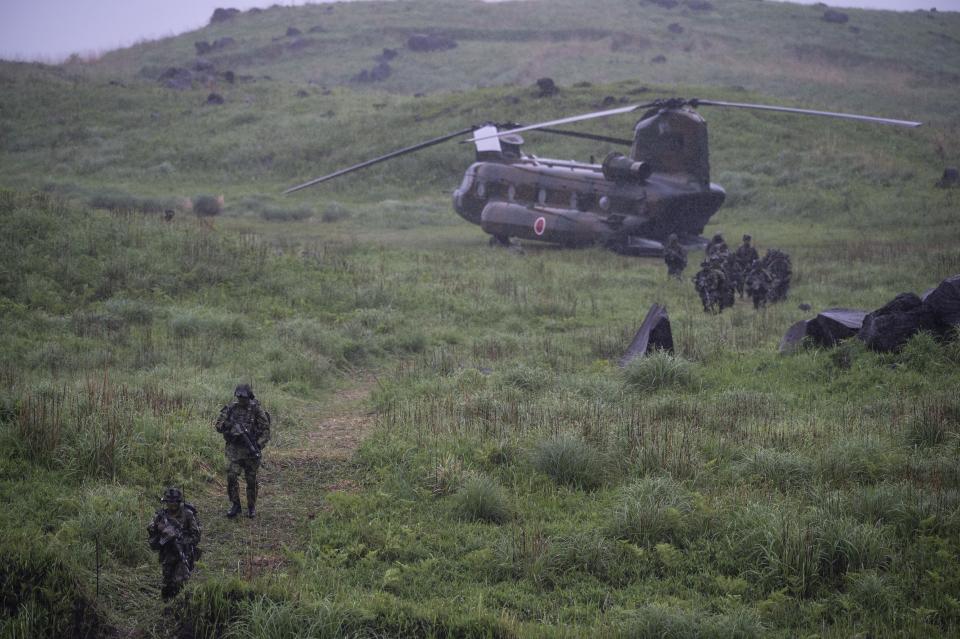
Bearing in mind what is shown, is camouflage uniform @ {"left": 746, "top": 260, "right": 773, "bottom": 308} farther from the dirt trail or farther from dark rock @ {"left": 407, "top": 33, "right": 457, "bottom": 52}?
dark rock @ {"left": 407, "top": 33, "right": 457, "bottom": 52}

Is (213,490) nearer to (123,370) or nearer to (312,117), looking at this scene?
(123,370)

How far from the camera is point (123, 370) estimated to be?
1134 centimetres

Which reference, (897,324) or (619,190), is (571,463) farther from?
(619,190)

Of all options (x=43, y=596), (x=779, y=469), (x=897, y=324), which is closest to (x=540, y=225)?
(x=897, y=324)

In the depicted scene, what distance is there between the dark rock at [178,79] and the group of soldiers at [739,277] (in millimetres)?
42409

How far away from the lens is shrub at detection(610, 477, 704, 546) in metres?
6.63

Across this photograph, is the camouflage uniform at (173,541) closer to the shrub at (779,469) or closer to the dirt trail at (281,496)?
the dirt trail at (281,496)

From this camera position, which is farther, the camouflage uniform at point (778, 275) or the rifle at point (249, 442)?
the camouflage uniform at point (778, 275)

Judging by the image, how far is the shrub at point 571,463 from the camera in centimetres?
782

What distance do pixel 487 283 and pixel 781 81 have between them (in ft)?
144

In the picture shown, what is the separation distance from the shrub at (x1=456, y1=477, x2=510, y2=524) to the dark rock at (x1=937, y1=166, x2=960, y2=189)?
28266 mm

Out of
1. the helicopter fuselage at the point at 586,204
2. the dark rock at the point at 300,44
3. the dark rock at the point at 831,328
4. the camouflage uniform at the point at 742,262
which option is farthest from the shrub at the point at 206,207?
the dark rock at the point at 300,44

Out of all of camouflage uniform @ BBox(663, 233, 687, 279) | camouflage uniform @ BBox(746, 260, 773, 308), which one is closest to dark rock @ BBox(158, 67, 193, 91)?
camouflage uniform @ BBox(663, 233, 687, 279)

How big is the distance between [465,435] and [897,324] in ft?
20.5
